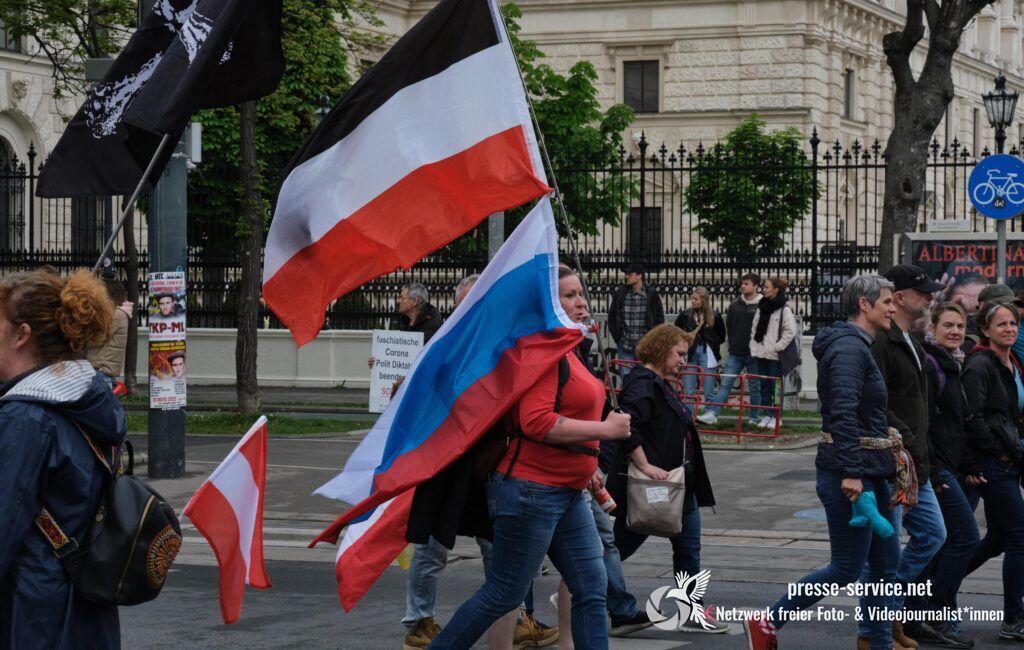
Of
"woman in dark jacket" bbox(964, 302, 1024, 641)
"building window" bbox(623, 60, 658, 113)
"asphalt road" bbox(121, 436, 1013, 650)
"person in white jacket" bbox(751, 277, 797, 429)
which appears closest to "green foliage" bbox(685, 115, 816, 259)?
"person in white jacket" bbox(751, 277, 797, 429)

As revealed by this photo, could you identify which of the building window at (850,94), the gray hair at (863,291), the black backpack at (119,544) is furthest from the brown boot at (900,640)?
the building window at (850,94)

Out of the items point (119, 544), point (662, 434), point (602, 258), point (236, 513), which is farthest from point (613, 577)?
point (602, 258)

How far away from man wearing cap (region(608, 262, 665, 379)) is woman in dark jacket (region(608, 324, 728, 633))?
1195cm

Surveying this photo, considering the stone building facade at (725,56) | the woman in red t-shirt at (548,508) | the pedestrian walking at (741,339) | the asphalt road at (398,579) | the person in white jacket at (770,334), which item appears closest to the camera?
the woman in red t-shirt at (548,508)

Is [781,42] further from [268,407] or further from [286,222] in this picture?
[286,222]

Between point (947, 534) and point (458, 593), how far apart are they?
111 inches

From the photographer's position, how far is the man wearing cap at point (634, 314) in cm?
2034

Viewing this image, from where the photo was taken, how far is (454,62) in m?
6.87

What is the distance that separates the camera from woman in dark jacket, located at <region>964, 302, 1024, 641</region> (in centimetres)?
815

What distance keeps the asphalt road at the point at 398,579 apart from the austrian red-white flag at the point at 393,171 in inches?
80.1

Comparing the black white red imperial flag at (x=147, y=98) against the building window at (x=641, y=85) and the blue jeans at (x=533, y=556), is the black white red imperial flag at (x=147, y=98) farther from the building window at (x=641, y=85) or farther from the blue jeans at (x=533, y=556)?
the building window at (x=641, y=85)

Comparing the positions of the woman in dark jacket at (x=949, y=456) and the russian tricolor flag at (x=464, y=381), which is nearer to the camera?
the russian tricolor flag at (x=464, y=381)

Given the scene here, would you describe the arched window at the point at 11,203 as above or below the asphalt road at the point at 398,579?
above

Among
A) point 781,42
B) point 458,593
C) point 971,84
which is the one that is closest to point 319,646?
point 458,593
